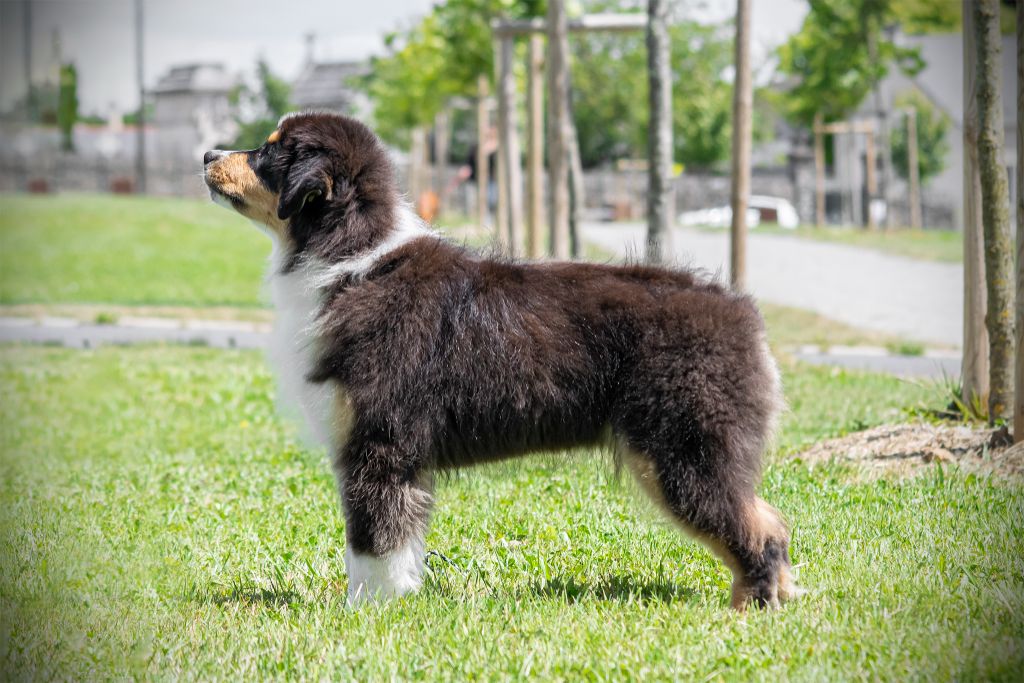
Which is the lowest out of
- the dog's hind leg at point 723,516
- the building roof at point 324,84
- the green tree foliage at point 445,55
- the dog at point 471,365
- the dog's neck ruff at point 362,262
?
the dog's hind leg at point 723,516

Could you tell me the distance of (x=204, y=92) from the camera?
69.4m

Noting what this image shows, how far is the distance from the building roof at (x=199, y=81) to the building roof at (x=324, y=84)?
5096 mm

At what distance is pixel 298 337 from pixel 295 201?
1.85ft

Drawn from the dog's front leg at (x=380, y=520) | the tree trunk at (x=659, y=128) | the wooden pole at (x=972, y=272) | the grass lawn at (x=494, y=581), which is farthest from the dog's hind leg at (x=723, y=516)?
the tree trunk at (x=659, y=128)

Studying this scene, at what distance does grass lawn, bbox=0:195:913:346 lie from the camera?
1636cm

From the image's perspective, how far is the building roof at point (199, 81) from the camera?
57938mm

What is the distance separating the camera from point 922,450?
671 cm

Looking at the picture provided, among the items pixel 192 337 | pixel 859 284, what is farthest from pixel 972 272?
pixel 859 284

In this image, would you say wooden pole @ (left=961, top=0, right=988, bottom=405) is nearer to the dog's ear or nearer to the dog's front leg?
the dog's front leg

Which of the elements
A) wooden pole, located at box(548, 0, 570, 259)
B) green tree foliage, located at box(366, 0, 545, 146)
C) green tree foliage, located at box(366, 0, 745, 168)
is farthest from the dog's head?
green tree foliage, located at box(366, 0, 745, 168)

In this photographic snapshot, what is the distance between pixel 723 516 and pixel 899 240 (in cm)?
2738

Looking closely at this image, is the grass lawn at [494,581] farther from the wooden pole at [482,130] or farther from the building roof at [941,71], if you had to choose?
the building roof at [941,71]

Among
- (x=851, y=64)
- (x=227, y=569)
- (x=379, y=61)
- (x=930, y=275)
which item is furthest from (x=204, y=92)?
(x=227, y=569)

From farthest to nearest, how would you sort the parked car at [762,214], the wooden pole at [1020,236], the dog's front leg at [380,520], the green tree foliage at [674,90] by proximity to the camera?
1. the green tree foliage at [674,90]
2. the parked car at [762,214]
3. the wooden pole at [1020,236]
4. the dog's front leg at [380,520]
